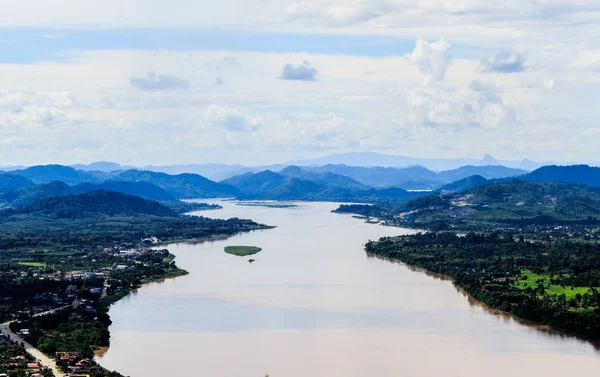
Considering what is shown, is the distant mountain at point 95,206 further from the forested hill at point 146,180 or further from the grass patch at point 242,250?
the forested hill at point 146,180

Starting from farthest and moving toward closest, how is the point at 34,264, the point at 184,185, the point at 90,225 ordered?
the point at 184,185 → the point at 90,225 → the point at 34,264

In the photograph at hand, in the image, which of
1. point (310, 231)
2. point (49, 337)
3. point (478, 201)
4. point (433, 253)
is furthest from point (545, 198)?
point (49, 337)

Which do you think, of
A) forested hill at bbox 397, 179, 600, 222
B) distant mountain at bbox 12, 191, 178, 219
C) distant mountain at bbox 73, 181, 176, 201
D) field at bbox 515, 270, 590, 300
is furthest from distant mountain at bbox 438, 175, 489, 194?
field at bbox 515, 270, 590, 300

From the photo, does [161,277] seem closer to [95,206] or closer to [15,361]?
[15,361]

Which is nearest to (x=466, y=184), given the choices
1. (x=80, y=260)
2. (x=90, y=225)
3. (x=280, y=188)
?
(x=280, y=188)

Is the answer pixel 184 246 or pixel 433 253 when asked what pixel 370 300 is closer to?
pixel 433 253

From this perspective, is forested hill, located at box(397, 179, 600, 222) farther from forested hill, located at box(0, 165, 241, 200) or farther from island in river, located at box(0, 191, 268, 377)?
forested hill, located at box(0, 165, 241, 200)

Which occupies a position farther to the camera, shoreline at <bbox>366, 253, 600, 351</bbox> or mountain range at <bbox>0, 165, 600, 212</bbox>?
mountain range at <bbox>0, 165, 600, 212</bbox>
